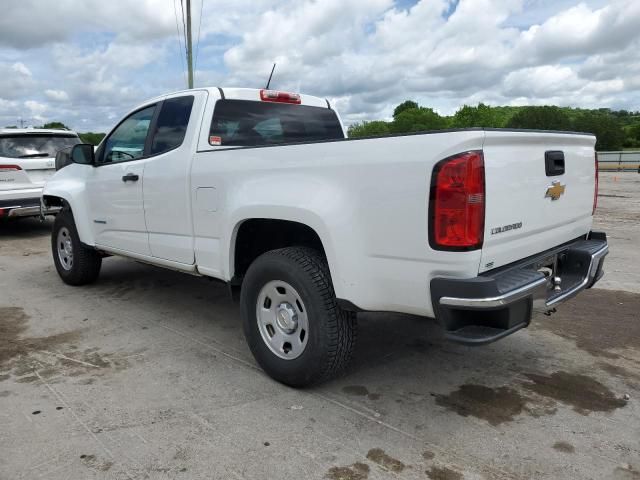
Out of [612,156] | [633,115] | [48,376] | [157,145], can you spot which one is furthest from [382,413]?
[633,115]

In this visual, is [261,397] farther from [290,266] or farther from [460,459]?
[460,459]

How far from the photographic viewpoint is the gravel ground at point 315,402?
8.68ft

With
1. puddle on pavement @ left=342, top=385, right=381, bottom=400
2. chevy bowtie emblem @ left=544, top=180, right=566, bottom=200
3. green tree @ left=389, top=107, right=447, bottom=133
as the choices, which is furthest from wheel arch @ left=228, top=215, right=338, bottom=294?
green tree @ left=389, top=107, right=447, bottom=133

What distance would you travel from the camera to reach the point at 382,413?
123 inches

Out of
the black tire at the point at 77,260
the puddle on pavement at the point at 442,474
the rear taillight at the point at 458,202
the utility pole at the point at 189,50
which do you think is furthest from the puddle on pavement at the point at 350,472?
the utility pole at the point at 189,50

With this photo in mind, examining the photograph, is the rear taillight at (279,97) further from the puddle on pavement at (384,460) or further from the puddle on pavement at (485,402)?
the puddle on pavement at (384,460)

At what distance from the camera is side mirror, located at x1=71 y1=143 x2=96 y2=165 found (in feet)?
17.4

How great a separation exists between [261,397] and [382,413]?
74 cm

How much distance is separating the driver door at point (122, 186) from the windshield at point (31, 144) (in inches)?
193

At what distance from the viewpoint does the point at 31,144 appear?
9508mm

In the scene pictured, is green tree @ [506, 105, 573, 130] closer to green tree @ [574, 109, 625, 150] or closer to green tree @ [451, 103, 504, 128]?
green tree @ [574, 109, 625, 150]

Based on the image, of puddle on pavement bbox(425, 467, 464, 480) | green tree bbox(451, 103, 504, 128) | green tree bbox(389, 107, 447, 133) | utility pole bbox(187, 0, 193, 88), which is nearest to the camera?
puddle on pavement bbox(425, 467, 464, 480)

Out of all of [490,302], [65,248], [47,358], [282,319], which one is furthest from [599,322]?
[65,248]

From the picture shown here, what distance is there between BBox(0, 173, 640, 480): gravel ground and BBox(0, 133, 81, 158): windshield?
5.15 meters
